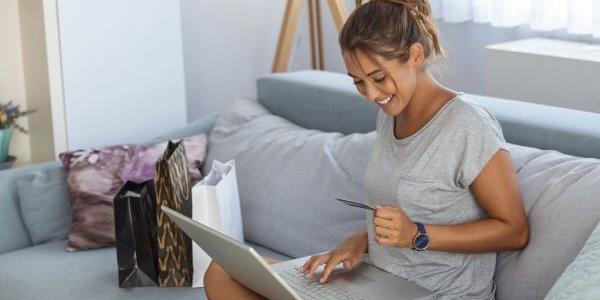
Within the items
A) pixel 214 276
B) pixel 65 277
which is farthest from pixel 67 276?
pixel 214 276

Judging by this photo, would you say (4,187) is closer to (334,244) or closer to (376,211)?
(334,244)

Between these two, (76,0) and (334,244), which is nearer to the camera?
(334,244)

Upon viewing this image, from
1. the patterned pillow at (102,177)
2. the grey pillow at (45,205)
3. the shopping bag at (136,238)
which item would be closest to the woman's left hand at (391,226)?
the shopping bag at (136,238)

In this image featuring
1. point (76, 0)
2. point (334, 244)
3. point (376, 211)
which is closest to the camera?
point (376, 211)

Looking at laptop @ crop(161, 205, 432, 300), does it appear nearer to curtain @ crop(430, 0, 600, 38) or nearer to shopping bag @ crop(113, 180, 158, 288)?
shopping bag @ crop(113, 180, 158, 288)

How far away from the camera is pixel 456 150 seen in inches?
75.2

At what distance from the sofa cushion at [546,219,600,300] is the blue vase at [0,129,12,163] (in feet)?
6.98

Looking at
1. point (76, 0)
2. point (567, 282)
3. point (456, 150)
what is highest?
point (76, 0)

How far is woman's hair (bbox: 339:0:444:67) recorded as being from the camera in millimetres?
1935

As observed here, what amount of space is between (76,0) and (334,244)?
131 cm

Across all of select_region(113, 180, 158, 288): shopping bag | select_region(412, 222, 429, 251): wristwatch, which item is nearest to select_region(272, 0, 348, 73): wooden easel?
select_region(113, 180, 158, 288): shopping bag

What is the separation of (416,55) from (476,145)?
0.21 meters

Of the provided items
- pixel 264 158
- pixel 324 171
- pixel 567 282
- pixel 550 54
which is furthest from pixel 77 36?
pixel 567 282

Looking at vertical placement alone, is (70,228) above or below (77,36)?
below
